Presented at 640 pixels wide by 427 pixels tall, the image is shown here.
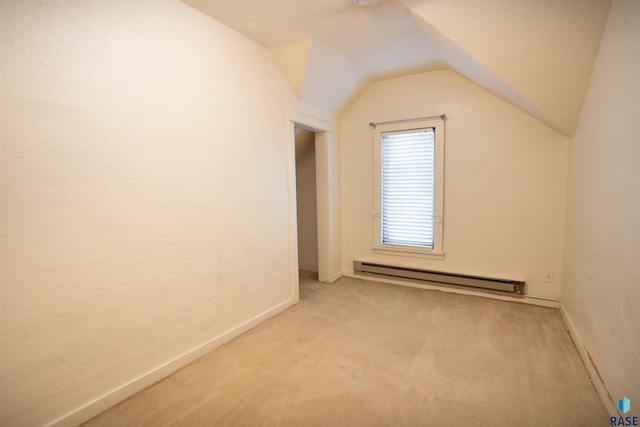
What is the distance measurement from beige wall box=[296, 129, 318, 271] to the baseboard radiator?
0.85 metres

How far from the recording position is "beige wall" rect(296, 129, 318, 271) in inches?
182

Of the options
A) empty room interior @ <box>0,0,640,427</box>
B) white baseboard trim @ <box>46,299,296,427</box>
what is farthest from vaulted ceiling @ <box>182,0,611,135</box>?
white baseboard trim @ <box>46,299,296,427</box>

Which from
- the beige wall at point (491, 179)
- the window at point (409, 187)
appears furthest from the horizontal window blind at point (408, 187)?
the beige wall at point (491, 179)

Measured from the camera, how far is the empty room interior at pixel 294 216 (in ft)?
4.99

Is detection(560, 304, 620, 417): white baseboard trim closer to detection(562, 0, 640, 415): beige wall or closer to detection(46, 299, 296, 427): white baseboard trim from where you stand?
detection(562, 0, 640, 415): beige wall

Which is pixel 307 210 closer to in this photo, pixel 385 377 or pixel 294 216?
pixel 294 216

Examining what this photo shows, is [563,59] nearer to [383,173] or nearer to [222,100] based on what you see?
[383,173]

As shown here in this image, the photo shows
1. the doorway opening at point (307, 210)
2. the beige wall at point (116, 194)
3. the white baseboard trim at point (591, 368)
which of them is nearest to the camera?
the beige wall at point (116, 194)

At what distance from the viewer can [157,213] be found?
200 cm

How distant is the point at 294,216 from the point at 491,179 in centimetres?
222

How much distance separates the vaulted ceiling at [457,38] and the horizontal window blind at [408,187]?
2.96 ft

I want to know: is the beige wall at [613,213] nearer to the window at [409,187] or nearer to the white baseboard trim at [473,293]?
the white baseboard trim at [473,293]

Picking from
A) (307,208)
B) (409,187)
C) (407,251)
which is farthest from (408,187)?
(307,208)

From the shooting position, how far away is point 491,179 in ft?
10.9
